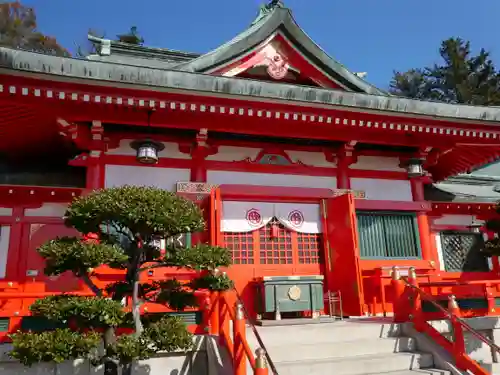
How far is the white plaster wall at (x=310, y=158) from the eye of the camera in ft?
30.7

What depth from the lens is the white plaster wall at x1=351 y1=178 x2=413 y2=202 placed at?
378 inches

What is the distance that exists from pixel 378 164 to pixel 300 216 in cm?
228

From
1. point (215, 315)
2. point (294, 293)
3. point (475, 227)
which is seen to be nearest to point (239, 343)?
point (215, 315)

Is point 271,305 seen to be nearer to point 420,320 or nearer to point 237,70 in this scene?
point 420,320

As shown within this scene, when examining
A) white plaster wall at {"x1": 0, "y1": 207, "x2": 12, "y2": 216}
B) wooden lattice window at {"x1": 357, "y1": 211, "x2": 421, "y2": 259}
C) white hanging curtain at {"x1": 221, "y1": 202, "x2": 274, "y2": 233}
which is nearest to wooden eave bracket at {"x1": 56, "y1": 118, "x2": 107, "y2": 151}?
white plaster wall at {"x1": 0, "y1": 207, "x2": 12, "y2": 216}

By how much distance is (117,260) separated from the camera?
4910 millimetres

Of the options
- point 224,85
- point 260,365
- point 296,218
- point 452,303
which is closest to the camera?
point 260,365

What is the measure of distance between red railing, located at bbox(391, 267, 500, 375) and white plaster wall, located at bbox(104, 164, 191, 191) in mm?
4391

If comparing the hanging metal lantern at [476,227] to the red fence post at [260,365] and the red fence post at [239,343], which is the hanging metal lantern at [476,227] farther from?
the red fence post at [260,365]

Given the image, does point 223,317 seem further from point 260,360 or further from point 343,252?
point 343,252

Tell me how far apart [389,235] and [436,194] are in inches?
76.3

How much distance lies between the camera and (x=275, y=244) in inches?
358

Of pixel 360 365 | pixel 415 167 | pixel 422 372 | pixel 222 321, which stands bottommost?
pixel 422 372

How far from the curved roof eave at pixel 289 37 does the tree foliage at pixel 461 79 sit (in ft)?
87.0
